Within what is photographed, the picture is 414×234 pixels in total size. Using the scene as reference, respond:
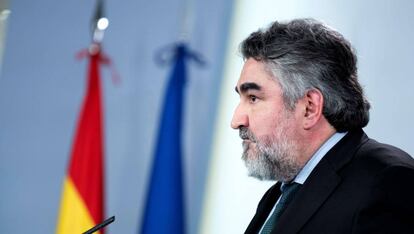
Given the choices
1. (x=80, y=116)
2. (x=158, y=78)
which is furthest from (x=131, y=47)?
(x=80, y=116)

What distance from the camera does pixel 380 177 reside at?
1521 millimetres

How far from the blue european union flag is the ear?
1339 millimetres

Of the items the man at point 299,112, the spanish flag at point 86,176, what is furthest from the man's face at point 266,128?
the spanish flag at point 86,176

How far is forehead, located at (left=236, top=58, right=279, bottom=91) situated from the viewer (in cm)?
183

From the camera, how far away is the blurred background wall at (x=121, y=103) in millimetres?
3289

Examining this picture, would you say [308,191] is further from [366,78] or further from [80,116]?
[80,116]

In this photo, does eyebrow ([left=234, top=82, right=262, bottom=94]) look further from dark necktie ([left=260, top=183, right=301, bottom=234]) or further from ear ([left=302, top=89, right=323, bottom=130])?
dark necktie ([left=260, top=183, right=301, bottom=234])

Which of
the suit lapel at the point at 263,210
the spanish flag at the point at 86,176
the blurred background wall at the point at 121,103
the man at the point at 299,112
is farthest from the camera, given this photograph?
the blurred background wall at the point at 121,103

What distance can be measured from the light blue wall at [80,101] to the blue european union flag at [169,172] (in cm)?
21

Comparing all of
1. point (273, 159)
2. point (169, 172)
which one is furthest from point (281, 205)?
point (169, 172)

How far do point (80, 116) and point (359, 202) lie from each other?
187cm

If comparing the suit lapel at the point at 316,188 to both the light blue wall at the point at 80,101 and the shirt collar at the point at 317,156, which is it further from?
the light blue wall at the point at 80,101

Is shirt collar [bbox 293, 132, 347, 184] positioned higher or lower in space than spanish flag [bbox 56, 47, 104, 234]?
lower

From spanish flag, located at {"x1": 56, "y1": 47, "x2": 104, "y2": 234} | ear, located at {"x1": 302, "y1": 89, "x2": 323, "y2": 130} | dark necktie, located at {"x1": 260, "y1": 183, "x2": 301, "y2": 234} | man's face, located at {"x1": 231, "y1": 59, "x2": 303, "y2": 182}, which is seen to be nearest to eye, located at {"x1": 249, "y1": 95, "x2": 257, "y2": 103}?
man's face, located at {"x1": 231, "y1": 59, "x2": 303, "y2": 182}
